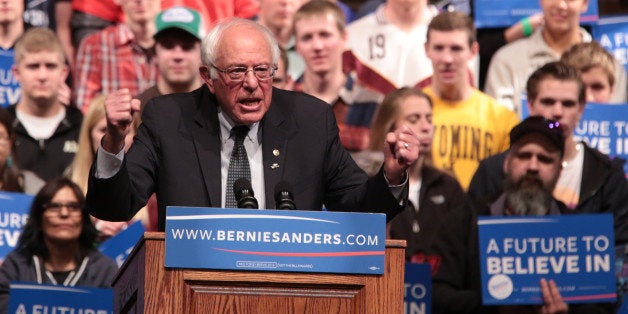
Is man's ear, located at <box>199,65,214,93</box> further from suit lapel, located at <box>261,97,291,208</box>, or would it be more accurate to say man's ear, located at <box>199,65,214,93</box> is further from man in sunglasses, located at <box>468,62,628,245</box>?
man in sunglasses, located at <box>468,62,628,245</box>

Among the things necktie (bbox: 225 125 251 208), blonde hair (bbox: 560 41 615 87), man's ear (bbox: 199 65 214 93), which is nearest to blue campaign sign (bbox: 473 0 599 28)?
blonde hair (bbox: 560 41 615 87)

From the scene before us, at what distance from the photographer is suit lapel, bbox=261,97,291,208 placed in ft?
13.4

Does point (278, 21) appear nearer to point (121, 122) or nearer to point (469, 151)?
point (469, 151)

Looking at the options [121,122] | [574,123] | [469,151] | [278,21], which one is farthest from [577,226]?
[278,21]

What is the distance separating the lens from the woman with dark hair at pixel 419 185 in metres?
6.27

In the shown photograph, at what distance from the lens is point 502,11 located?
8.73 meters

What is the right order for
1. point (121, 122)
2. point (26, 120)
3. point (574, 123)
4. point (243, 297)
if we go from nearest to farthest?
point (243, 297)
point (121, 122)
point (574, 123)
point (26, 120)

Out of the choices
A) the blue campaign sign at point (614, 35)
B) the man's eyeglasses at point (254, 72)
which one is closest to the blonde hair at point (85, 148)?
the man's eyeglasses at point (254, 72)

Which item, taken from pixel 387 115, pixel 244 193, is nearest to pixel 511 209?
pixel 387 115

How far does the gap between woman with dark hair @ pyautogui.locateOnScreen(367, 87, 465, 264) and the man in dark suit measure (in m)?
1.79

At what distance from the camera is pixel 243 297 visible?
3.46m

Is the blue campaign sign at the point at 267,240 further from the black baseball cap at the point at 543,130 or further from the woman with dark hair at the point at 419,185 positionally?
the black baseball cap at the point at 543,130

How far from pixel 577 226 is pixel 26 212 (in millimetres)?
2595

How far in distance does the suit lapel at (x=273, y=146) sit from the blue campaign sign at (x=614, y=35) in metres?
4.93
